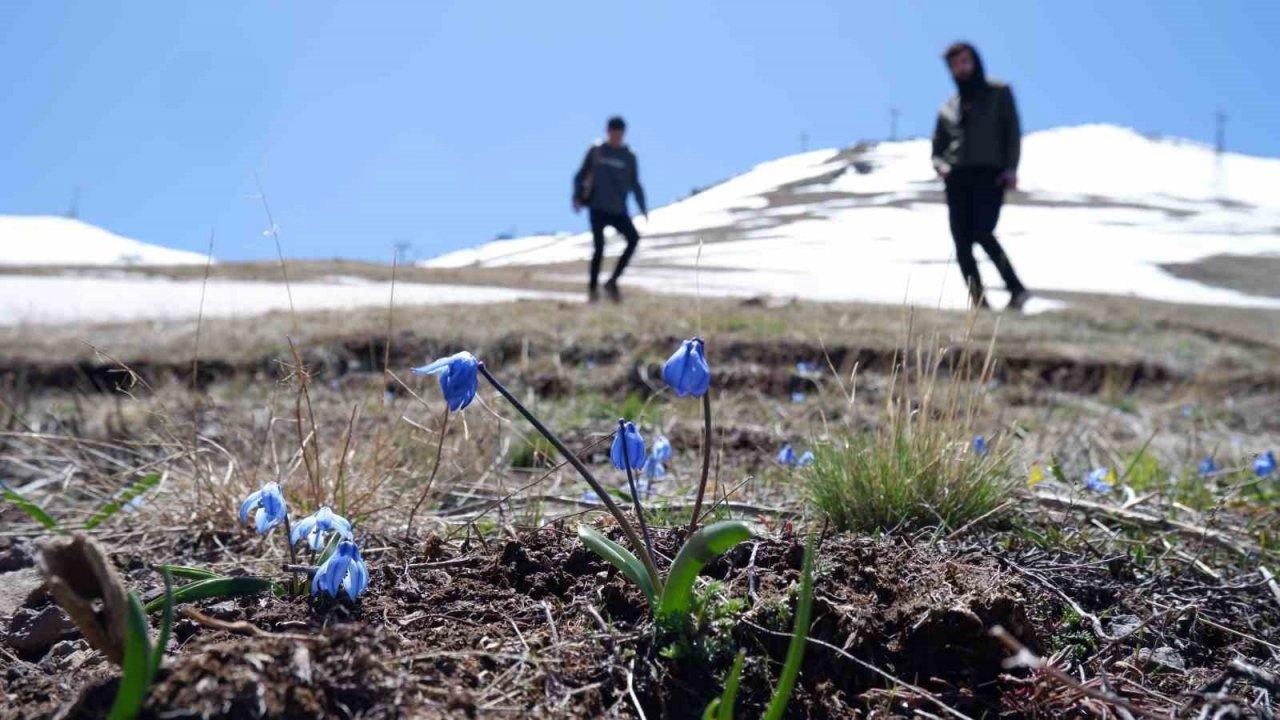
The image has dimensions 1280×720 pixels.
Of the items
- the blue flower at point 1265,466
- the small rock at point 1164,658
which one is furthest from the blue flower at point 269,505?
the blue flower at point 1265,466

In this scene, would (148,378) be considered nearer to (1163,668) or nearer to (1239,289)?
(1163,668)

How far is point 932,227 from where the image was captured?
48.0 meters

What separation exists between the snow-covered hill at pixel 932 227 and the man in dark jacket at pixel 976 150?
0.73m

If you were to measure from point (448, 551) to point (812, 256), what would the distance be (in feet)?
102

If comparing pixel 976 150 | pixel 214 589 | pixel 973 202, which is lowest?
pixel 214 589

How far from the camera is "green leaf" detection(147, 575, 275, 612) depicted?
136 centimetres

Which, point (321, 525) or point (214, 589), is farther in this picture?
point (321, 525)

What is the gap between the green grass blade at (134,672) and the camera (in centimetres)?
92

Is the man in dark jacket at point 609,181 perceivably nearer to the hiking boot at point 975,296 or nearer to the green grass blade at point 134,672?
the hiking boot at point 975,296

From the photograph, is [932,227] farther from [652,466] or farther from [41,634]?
[41,634]

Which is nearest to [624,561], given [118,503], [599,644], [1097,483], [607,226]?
[599,644]

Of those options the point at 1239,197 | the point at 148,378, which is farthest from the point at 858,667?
the point at 1239,197

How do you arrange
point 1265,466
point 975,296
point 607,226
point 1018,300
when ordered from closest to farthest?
Answer: 1. point 1265,466
2. point 975,296
3. point 1018,300
4. point 607,226

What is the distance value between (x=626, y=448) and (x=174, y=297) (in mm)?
10983
